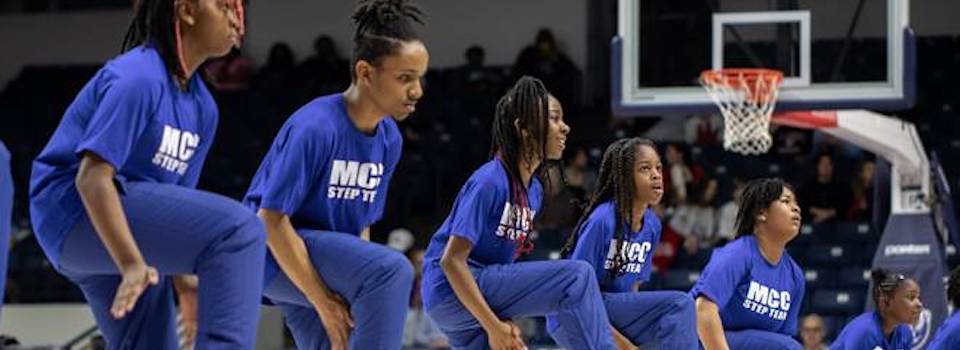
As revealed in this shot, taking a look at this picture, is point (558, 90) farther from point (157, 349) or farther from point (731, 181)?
point (157, 349)

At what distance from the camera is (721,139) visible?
14281 millimetres

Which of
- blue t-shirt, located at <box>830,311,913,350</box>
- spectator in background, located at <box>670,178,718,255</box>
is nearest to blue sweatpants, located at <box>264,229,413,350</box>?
blue t-shirt, located at <box>830,311,913,350</box>

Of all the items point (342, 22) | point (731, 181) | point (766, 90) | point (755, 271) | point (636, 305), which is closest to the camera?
point (636, 305)

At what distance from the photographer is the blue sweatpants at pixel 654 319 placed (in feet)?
18.1

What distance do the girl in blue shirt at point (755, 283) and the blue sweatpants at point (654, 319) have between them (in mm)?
485

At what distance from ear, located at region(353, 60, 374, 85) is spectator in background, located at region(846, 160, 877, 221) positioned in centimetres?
876

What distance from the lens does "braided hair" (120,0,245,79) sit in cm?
389

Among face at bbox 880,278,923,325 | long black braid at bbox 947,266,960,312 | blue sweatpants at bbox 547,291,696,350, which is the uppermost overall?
blue sweatpants at bbox 547,291,696,350

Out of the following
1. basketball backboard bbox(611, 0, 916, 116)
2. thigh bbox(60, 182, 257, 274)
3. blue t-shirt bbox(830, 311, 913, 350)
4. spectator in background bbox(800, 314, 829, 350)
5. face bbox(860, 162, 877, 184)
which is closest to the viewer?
thigh bbox(60, 182, 257, 274)

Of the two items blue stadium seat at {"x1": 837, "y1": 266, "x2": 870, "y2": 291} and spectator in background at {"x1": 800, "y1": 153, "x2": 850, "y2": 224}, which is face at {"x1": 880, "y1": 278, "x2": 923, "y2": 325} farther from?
spectator in background at {"x1": 800, "y1": 153, "x2": 850, "y2": 224}

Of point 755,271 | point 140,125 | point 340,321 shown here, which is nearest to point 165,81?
point 140,125

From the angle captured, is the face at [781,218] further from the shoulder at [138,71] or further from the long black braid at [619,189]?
the shoulder at [138,71]

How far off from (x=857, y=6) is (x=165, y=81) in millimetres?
6650

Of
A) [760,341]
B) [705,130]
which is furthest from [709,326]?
[705,130]
